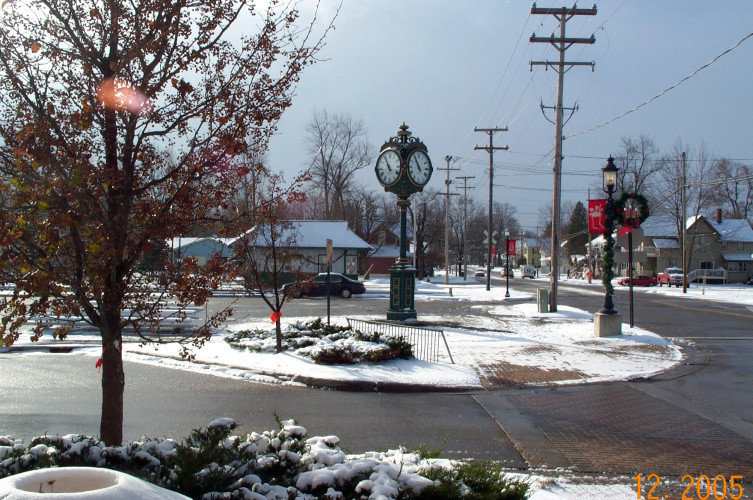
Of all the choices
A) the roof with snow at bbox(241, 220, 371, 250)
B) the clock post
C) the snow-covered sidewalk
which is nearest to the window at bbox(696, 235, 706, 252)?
the roof with snow at bbox(241, 220, 371, 250)

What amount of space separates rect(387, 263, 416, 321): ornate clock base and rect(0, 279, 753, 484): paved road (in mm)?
6039

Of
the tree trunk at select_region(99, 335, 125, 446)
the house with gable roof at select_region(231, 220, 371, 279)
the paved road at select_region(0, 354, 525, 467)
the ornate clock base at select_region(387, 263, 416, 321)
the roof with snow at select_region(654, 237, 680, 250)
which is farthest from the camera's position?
the roof with snow at select_region(654, 237, 680, 250)

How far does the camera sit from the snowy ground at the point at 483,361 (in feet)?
34.9

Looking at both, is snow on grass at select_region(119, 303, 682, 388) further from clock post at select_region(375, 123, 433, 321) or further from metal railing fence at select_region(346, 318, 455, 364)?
clock post at select_region(375, 123, 433, 321)

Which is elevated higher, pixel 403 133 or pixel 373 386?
pixel 403 133

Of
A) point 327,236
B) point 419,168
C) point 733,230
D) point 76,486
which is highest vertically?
point 733,230

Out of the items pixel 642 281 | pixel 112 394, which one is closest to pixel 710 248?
pixel 642 281

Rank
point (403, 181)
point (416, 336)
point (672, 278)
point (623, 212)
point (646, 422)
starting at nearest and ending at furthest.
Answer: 1. point (646, 422)
2. point (416, 336)
3. point (403, 181)
4. point (623, 212)
5. point (672, 278)

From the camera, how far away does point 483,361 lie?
41.2ft

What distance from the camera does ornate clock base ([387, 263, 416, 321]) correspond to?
15.8m

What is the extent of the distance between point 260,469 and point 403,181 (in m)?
12.4

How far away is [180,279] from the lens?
179 inches

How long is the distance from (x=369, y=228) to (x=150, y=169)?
7534cm

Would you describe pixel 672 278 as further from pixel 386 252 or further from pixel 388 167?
pixel 388 167
